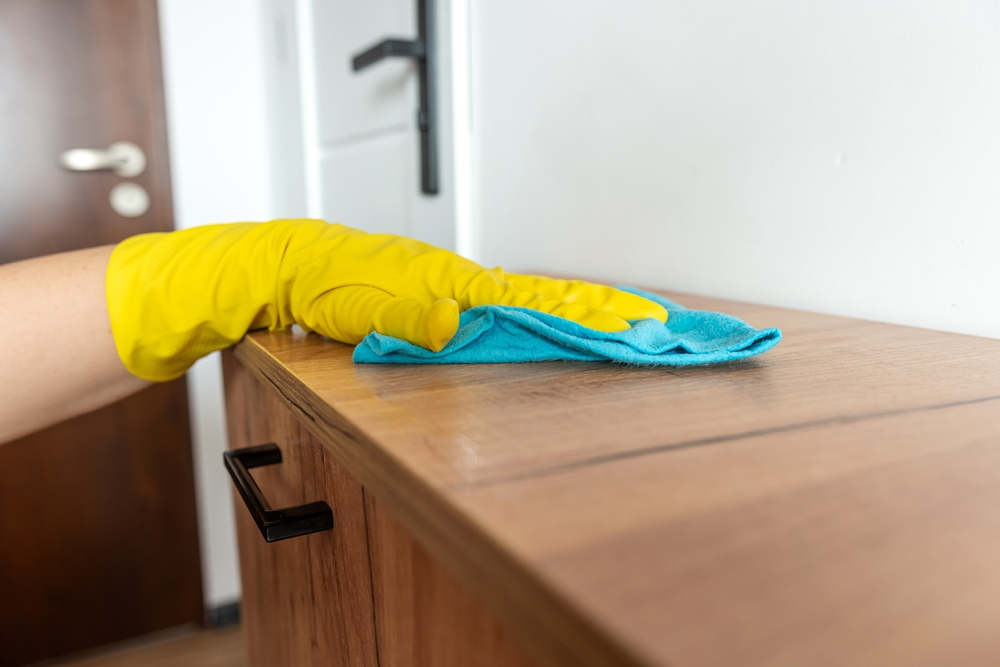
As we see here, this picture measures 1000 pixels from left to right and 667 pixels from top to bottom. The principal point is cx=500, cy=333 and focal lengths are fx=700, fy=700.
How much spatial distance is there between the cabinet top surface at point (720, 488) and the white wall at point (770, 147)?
Result: 18 centimetres

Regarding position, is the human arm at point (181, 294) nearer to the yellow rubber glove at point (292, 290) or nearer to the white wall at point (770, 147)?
the yellow rubber glove at point (292, 290)

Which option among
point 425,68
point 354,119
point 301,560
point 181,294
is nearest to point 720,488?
point 301,560

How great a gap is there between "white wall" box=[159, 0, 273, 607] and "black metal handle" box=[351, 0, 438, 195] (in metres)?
0.39

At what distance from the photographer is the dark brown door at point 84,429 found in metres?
1.20

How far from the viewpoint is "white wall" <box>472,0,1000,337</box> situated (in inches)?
19.9

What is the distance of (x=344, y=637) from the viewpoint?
0.39 metres

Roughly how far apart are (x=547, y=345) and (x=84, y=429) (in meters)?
1.18

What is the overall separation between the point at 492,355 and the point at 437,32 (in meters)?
0.84

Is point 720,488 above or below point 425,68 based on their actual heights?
below

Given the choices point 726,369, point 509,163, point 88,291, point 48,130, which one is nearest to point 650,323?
point 726,369

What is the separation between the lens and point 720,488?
219mm

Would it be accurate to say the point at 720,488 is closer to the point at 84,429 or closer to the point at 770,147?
the point at 770,147

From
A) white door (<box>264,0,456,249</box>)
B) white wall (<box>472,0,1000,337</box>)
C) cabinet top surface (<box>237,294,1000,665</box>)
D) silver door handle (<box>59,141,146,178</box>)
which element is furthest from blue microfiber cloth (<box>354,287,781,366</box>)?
silver door handle (<box>59,141,146,178</box>)

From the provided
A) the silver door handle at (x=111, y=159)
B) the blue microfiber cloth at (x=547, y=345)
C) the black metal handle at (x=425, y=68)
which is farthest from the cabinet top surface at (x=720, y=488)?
the silver door handle at (x=111, y=159)
